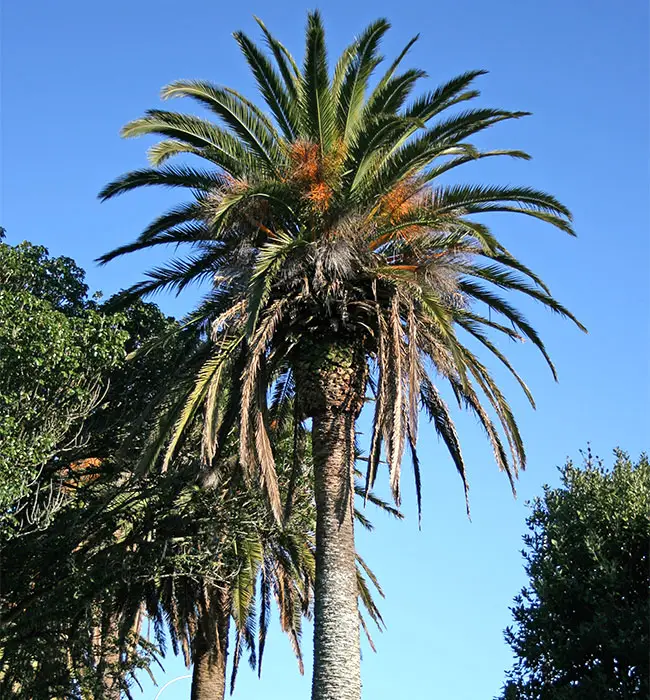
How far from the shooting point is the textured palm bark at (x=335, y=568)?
12.5 meters

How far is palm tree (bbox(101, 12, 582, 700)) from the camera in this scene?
13.4 m

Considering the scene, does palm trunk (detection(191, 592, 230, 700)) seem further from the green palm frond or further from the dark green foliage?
the green palm frond

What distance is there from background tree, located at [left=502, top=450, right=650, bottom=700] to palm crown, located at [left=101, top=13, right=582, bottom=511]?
1.39 meters

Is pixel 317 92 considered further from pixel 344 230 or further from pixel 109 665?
pixel 109 665

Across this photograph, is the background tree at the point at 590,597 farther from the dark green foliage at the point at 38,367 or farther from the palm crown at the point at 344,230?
the dark green foliage at the point at 38,367

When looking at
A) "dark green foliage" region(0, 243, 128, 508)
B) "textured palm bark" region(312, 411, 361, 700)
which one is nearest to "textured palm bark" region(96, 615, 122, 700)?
"dark green foliage" region(0, 243, 128, 508)

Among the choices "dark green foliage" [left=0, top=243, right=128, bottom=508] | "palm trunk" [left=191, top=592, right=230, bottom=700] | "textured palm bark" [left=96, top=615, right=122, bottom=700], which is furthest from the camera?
"palm trunk" [left=191, top=592, right=230, bottom=700]

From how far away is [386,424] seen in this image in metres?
13.3

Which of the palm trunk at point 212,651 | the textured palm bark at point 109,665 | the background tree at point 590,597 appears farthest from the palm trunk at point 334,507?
the palm trunk at point 212,651

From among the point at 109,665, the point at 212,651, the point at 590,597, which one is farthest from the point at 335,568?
the point at 212,651

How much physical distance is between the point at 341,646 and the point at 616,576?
424cm

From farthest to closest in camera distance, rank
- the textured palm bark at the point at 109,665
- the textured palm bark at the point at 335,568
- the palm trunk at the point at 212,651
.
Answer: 1. the palm trunk at the point at 212,651
2. the textured palm bark at the point at 109,665
3. the textured palm bark at the point at 335,568

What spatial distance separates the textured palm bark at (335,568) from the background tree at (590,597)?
3.07 metres

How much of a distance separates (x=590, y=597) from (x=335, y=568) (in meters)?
3.81
